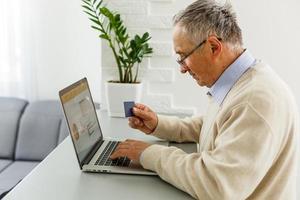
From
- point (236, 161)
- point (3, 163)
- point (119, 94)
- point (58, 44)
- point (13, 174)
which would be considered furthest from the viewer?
point (58, 44)

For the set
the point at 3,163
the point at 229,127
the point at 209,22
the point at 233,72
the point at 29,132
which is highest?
the point at 209,22

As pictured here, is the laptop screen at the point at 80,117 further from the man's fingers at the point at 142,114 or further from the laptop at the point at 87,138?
the man's fingers at the point at 142,114

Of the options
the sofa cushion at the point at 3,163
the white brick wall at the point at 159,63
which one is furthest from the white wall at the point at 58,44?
the white brick wall at the point at 159,63

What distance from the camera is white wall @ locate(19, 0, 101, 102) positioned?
8.90 feet

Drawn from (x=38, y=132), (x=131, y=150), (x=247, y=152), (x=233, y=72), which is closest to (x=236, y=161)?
(x=247, y=152)

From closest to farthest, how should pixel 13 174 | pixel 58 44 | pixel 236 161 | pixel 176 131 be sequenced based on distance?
pixel 236 161, pixel 176 131, pixel 13 174, pixel 58 44

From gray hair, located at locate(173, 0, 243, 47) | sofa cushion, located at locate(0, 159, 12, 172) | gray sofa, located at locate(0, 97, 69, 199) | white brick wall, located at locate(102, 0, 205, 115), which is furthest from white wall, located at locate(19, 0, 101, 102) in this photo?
gray hair, located at locate(173, 0, 243, 47)

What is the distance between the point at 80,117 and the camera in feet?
4.39

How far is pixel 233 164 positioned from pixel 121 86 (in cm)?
106

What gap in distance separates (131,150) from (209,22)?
18.4 inches

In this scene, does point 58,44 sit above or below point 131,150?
above

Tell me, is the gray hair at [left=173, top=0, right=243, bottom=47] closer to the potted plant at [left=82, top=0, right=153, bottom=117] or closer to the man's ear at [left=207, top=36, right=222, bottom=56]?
the man's ear at [left=207, top=36, right=222, bottom=56]

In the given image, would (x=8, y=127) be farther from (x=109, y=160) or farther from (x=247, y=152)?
(x=247, y=152)

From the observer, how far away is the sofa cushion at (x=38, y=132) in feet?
8.78
